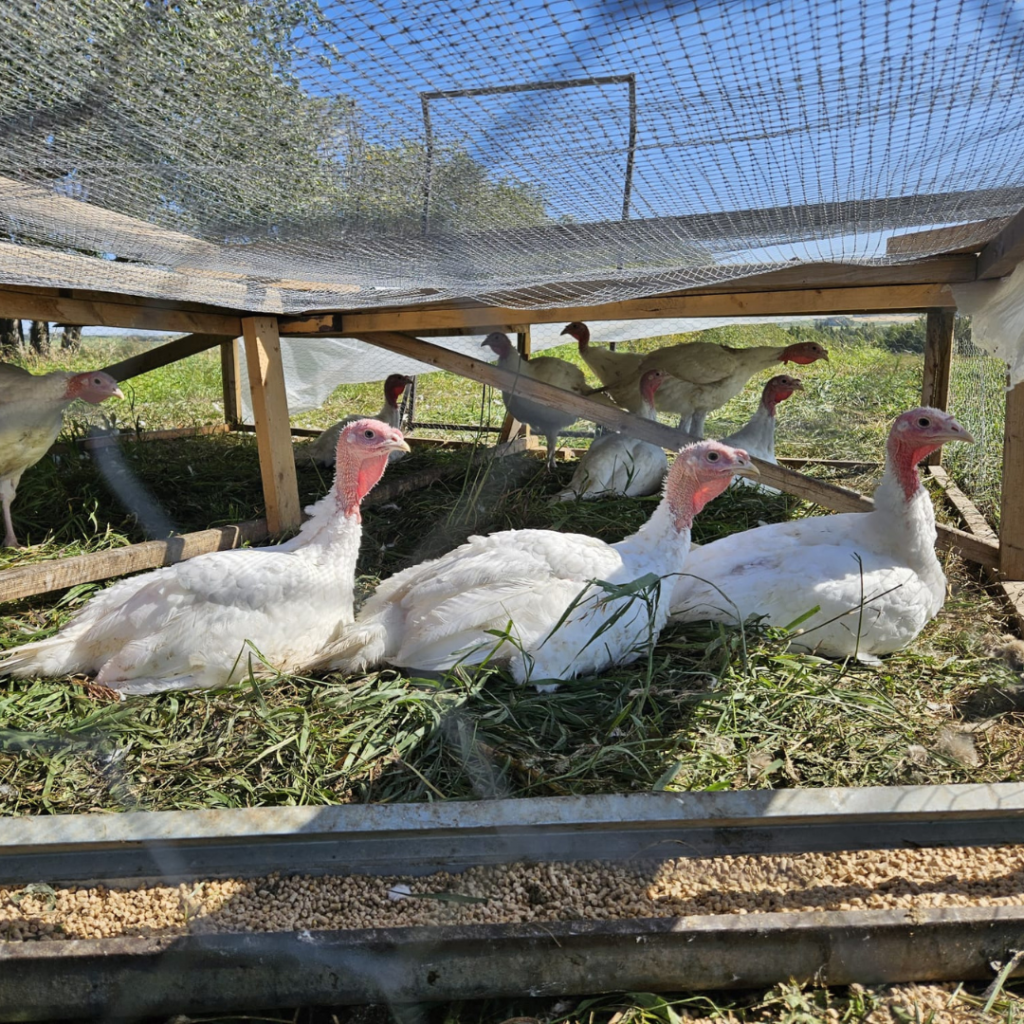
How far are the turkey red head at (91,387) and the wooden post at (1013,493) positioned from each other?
4.09 meters

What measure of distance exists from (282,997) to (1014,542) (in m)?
3.24

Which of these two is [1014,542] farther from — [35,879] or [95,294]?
[95,294]

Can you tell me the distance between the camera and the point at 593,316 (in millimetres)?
3586

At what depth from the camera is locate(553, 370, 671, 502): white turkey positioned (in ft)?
14.5

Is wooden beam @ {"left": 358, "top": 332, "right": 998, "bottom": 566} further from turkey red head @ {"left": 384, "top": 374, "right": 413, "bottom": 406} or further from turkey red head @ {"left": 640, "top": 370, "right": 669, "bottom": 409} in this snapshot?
turkey red head @ {"left": 384, "top": 374, "right": 413, "bottom": 406}

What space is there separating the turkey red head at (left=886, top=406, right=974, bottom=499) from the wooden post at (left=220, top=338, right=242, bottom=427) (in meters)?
5.07

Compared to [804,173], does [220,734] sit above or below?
below

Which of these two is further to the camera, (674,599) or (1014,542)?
(1014,542)

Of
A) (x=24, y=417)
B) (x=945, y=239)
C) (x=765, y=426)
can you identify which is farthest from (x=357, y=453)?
(x=765, y=426)

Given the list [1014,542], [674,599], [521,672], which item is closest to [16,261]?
[521,672]

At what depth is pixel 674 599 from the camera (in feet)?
9.71

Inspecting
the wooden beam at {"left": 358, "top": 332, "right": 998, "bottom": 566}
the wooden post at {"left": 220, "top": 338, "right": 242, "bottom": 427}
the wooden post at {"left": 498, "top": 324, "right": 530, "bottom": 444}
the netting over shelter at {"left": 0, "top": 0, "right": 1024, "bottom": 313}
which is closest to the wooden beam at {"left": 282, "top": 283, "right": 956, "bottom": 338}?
the wooden beam at {"left": 358, "top": 332, "right": 998, "bottom": 566}

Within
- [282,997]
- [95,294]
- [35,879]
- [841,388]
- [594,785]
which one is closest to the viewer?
[282,997]

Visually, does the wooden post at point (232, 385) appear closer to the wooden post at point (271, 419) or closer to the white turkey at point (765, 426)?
the wooden post at point (271, 419)
